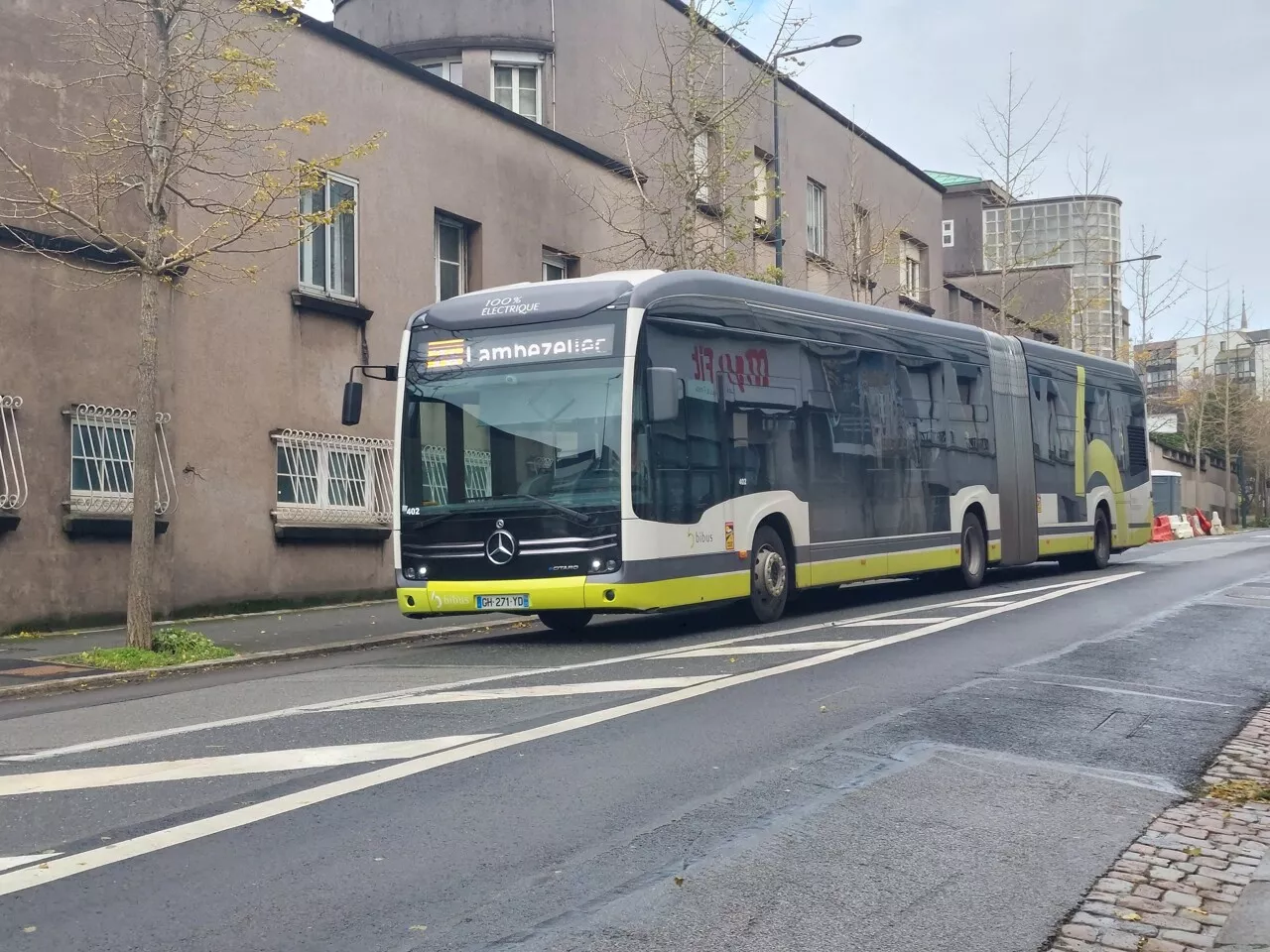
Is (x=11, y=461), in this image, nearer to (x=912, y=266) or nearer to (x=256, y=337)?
(x=256, y=337)

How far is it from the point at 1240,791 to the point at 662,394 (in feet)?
21.8

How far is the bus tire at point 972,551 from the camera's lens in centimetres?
1912

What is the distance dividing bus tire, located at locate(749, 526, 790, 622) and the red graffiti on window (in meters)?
1.49

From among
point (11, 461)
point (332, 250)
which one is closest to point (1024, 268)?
point (332, 250)

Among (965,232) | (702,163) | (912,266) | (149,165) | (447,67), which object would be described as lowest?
(149,165)

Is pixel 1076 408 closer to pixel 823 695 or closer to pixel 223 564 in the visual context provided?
pixel 223 564

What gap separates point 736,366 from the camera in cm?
1419

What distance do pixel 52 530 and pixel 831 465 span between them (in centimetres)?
822

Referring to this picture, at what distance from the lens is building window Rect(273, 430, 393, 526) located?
18.3 metres

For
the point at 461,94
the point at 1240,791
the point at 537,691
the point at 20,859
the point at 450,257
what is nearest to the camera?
the point at 20,859

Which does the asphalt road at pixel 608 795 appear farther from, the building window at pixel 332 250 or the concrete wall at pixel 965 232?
the concrete wall at pixel 965 232

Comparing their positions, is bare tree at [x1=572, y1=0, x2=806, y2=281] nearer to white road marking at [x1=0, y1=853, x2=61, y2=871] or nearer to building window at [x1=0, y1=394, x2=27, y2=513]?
building window at [x1=0, y1=394, x2=27, y2=513]

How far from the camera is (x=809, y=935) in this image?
4.57 meters

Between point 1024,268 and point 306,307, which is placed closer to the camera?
point 306,307
